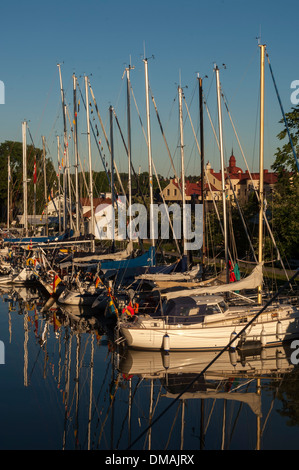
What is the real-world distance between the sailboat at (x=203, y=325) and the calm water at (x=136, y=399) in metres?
0.71

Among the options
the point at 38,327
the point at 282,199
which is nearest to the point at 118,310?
the point at 38,327

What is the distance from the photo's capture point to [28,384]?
24.6 meters

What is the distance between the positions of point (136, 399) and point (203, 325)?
21.4ft

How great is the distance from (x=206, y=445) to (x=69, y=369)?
9.73 meters

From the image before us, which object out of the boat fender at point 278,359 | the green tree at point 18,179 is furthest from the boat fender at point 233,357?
the green tree at point 18,179

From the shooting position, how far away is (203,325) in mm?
28250

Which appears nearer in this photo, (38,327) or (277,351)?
(277,351)

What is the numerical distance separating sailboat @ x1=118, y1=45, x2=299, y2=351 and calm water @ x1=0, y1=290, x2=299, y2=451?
2.34 feet

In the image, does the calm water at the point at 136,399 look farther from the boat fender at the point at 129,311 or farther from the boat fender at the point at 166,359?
the boat fender at the point at 129,311

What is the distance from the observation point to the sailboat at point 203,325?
28172 millimetres

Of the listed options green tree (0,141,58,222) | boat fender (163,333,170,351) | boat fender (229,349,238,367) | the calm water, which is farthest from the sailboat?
green tree (0,141,58,222)

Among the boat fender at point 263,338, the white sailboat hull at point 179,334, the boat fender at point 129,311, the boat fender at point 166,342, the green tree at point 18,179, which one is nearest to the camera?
the boat fender at point 166,342

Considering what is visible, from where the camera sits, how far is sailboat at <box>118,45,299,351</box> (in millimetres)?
28172

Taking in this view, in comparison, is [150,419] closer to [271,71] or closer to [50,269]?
[271,71]
